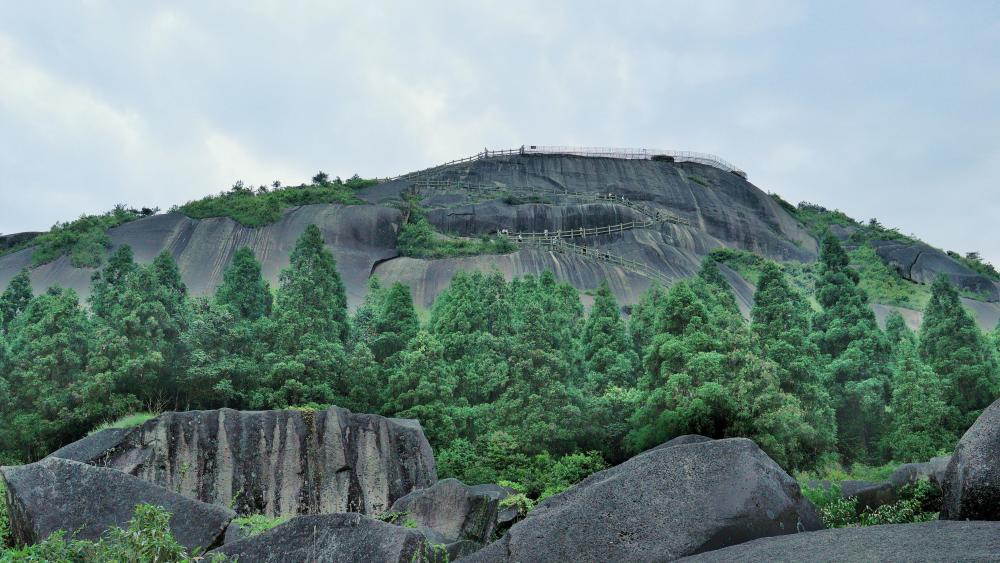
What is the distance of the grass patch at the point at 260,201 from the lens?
58.2 m

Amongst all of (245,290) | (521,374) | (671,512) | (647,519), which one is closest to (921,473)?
(671,512)

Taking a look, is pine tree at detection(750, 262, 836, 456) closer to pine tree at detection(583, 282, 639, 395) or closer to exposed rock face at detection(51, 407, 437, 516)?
pine tree at detection(583, 282, 639, 395)

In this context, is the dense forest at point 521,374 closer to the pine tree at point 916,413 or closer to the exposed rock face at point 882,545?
the pine tree at point 916,413

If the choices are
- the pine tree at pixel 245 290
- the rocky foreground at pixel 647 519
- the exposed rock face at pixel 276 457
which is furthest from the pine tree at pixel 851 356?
the pine tree at pixel 245 290

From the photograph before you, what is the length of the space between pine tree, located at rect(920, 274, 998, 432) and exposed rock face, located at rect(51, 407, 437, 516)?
20.4 m

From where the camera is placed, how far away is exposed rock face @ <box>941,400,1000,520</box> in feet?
27.7

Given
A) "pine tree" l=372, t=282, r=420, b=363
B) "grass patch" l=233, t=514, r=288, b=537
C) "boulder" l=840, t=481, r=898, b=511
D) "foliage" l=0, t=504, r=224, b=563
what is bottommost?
"grass patch" l=233, t=514, r=288, b=537

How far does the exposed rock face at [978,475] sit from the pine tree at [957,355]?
23615 mm

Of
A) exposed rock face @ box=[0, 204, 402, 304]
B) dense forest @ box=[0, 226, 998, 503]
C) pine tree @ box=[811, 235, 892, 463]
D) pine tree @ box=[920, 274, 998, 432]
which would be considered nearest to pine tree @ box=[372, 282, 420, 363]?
dense forest @ box=[0, 226, 998, 503]

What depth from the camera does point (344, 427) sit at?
75.2 feet

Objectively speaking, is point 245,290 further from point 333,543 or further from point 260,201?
point 333,543

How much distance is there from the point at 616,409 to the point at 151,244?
37204mm

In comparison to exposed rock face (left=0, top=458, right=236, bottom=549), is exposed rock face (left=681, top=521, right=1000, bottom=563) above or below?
above

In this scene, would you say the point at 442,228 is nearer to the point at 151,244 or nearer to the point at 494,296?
the point at 151,244
